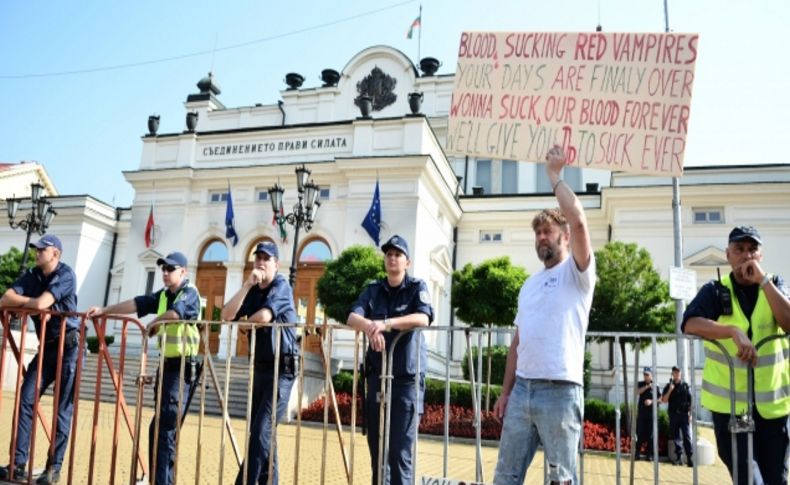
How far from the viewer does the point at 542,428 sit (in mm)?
3277

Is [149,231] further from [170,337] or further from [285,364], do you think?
→ [285,364]

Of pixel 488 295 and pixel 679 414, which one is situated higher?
pixel 488 295

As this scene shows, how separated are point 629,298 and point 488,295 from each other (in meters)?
4.00

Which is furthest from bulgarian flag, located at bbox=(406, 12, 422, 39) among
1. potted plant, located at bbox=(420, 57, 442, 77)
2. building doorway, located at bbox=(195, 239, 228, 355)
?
building doorway, located at bbox=(195, 239, 228, 355)

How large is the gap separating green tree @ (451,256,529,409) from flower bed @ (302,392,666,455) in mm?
3682

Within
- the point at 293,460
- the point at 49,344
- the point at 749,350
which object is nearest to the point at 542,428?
the point at 749,350

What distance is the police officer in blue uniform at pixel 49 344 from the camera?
17.7 ft

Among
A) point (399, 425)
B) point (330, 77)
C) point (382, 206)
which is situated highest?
point (330, 77)

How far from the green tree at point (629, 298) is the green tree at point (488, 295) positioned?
7.98 feet

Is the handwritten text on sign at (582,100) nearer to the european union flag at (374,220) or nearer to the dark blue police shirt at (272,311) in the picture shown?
the dark blue police shirt at (272,311)

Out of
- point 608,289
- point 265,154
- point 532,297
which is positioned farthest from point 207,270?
point 532,297

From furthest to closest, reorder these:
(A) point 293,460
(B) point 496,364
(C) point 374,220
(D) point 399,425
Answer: (C) point 374,220 < (B) point 496,364 < (A) point 293,460 < (D) point 399,425

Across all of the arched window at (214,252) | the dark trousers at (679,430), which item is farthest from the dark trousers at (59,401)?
the arched window at (214,252)

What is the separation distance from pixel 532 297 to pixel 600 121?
1.57 metres
